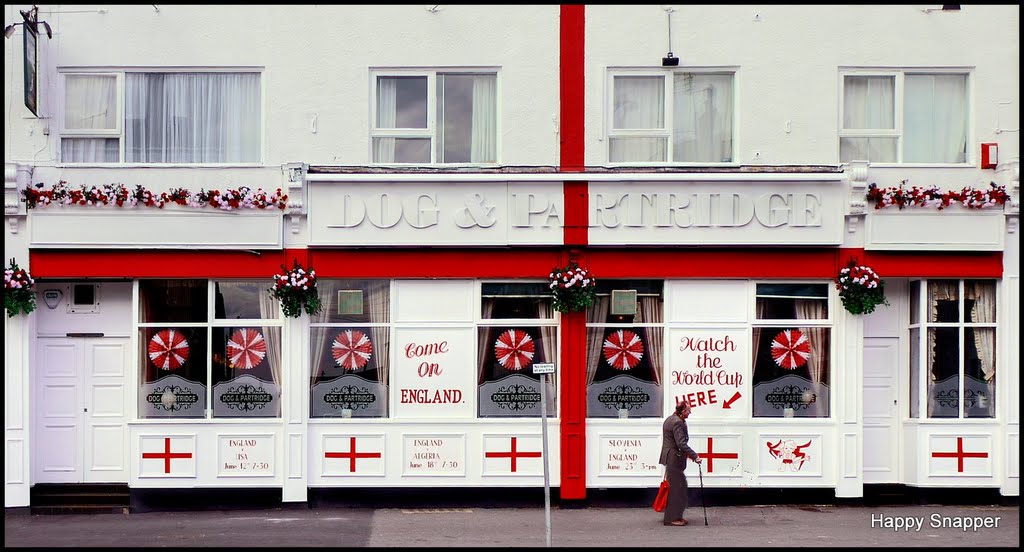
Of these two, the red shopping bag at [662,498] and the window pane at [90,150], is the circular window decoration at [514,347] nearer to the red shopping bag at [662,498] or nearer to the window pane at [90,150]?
the red shopping bag at [662,498]

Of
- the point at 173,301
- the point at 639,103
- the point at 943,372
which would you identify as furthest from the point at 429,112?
the point at 943,372

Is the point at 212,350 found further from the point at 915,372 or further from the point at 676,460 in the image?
the point at 915,372

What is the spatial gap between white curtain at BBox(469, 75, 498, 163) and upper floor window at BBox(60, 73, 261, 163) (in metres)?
2.93

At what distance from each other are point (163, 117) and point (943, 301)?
431 inches

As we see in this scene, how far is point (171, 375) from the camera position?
55.3 ft

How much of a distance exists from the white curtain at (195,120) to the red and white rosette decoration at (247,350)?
2.37 meters

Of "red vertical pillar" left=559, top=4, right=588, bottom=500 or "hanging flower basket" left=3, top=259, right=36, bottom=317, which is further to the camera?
"red vertical pillar" left=559, top=4, right=588, bottom=500

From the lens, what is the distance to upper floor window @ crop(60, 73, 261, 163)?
16.8 metres

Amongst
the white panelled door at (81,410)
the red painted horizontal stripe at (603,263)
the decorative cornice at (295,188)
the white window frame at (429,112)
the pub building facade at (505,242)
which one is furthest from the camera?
the white panelled door at (81,410)

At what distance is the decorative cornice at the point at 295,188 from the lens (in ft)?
53.3

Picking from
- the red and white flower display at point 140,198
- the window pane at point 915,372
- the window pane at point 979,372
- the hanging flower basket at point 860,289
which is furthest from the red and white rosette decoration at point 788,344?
the red and white flower display at point 140,198

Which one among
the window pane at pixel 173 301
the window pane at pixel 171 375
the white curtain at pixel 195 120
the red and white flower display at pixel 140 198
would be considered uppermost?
the white curtain at pixel 195 120

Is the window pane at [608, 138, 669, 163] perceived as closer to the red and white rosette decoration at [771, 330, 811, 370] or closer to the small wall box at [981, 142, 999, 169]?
the red and white rosette decoration at [771, 330, 811, 370]

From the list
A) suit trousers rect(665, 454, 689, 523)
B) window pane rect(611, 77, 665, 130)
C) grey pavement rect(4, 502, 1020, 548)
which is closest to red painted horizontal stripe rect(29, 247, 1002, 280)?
window pane rect(611, 77, 665, 130)
